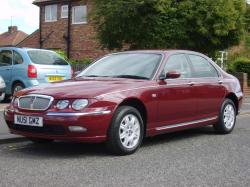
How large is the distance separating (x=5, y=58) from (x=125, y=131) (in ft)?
30.8

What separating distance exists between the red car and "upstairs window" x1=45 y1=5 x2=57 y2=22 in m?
30.0

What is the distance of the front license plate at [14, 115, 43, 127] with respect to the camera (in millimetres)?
7160

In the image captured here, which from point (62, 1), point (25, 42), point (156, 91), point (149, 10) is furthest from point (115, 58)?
point (25, 42)

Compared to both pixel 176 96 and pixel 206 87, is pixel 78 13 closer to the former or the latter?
pixel 206 87

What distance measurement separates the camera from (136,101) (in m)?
7.75

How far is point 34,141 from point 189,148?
7.56ft

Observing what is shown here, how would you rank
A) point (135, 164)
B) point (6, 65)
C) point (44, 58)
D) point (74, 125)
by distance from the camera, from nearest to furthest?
point (135, 164)
point (74, 125)
point (44, 58)
point (6, 65)

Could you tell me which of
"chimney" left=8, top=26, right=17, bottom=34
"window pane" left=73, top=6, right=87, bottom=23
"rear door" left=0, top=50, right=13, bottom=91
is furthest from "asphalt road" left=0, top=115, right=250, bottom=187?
"chimney" left=8, top=26, right=17, bottom=34

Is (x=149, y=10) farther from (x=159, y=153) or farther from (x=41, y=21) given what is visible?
(x=41, y=21)

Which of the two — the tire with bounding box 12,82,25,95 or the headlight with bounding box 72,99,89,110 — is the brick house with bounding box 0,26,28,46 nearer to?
the tire with bounding box 12,82,25,95

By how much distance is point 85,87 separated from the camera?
740 centimetres

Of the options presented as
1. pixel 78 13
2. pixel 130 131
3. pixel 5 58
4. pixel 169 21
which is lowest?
pixel 130 131

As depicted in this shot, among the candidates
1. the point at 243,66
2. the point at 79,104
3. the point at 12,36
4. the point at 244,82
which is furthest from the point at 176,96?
the point at 12,36

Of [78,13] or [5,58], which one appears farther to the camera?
[78,13]
